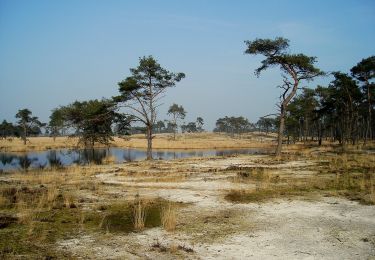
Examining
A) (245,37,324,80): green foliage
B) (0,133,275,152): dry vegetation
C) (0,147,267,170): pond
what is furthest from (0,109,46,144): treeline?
(245,37,324,80): green foliage

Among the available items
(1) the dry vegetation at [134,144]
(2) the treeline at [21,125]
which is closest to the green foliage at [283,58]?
(1) the dry vegetation at [134,144]

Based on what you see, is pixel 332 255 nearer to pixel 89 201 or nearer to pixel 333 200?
pixel 333 200

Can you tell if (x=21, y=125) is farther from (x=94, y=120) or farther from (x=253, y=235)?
(x=253, y=235)

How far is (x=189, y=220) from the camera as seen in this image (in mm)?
10664

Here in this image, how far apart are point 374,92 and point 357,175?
1432 inches

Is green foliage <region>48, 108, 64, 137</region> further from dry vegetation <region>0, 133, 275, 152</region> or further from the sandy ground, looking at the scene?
the sandy ground

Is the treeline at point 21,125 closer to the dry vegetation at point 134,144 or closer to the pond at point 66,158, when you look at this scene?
the dry vegetation at point 134,144

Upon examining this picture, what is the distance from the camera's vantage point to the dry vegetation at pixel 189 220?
804 cm

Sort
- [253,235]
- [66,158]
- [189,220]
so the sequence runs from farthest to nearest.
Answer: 1. [66,158]
2. [189,220]
3. [253,235]

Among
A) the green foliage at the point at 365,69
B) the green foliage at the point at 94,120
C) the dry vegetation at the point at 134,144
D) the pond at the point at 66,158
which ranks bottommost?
the pond at the point at 66,158

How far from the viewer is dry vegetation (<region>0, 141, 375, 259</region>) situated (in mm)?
8039

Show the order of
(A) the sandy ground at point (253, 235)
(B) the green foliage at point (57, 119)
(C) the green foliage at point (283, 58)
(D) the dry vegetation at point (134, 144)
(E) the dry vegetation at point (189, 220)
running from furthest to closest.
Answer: (D) the dry vegetation at point (134, 144) → (B) the green foliage at point (57, 119) → (C) the green foliage at point (283, 58) → (E) the dry vegetation at point (189, 220) → (A) the sandy ground at point (253, 235)

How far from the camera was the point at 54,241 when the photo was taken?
28.5 ft

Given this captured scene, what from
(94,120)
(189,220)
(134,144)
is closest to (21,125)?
(134,144)
